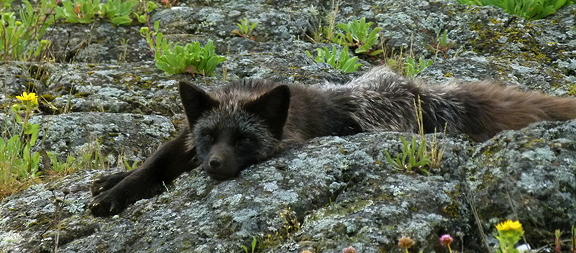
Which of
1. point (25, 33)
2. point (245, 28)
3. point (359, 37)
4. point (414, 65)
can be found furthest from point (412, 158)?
point (25, 33)

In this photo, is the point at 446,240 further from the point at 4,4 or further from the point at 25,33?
the point at 4,4

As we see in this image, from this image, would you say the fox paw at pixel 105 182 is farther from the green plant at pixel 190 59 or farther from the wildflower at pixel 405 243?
the wildflower at pixel 405 243

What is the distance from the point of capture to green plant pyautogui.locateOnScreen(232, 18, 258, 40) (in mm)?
8805

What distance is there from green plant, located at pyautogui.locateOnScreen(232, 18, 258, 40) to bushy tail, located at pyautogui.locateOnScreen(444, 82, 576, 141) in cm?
323

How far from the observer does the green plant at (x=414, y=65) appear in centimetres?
780

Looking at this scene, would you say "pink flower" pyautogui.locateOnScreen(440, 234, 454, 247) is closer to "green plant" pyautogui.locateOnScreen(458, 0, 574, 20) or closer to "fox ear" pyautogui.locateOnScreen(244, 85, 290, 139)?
"fox ear" pyautogui.locateOnScreen(244, 85, 290, 139)

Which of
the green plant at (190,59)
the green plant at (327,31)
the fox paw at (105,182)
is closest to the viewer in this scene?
the fox paw at (105,182)

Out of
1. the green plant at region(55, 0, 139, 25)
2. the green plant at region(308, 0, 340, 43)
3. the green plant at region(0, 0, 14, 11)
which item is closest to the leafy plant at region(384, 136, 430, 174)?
the green plant at region(308, 0, 340, 43)

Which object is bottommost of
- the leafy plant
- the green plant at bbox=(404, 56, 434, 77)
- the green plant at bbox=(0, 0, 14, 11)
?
the green plant at bbox=(404, 56, 434, 77)

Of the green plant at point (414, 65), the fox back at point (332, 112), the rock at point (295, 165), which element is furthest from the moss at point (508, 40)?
the fox back at point (332, 112)

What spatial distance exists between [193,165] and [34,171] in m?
1.46

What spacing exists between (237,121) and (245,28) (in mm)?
3439

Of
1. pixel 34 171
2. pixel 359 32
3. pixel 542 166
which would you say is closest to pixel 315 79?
pixel 359 32

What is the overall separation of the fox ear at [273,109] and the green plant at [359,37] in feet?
10.5
